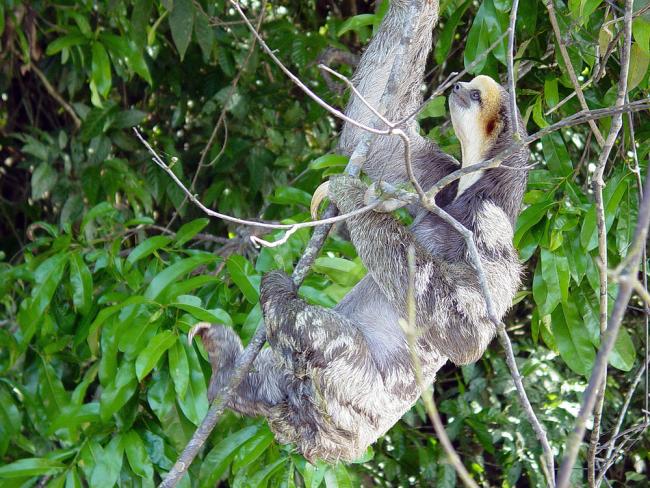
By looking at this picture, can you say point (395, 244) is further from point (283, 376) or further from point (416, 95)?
point (416, 95)

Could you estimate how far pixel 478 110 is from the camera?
13.1 ft

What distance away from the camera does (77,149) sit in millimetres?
7043

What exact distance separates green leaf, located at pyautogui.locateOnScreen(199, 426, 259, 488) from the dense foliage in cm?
1

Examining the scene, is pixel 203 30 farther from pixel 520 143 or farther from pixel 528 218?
pixel 520 143

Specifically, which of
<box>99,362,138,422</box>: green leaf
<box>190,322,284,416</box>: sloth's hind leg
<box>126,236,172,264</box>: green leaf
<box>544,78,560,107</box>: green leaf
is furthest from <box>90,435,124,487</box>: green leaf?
<box>544,78,560,107</box>: green leaf

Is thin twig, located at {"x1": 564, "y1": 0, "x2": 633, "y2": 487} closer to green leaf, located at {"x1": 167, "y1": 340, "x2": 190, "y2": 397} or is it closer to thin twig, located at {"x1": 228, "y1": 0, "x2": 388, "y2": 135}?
thin twig, located at {"x1": 228, "y1": 0, "x2": 388, "y2": 135}

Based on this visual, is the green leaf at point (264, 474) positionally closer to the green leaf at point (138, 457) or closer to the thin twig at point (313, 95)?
the green leaf at point (138, 457)

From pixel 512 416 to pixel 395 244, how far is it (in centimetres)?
286

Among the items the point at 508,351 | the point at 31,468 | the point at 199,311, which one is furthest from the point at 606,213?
the point at 31,468

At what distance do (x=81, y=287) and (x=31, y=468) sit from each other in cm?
102

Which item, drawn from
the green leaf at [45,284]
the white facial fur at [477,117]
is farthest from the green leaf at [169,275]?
the white facial fur at [477,117]

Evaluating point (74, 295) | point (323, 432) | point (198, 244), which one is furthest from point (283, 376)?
point (198, 244)

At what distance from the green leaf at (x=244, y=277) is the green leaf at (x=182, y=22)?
149 centimetres

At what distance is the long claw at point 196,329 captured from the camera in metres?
4.32
